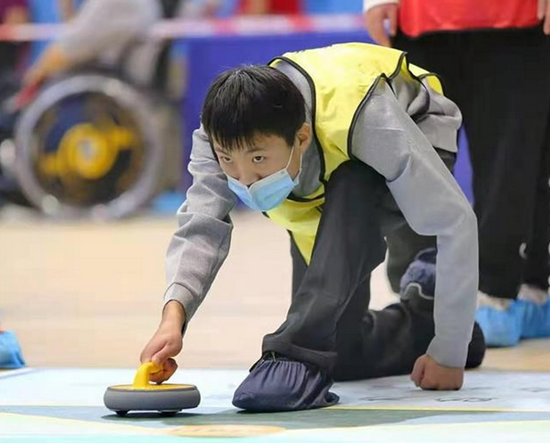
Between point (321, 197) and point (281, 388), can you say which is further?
point (321, 197)

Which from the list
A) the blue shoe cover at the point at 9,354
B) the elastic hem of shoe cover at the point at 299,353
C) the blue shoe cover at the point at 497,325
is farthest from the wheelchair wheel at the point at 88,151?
the elastic hem of shoe cover at the point at 299,353

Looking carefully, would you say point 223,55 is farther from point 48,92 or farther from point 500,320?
point 500,320

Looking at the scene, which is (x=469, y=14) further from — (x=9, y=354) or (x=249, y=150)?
(x=9, y=354)

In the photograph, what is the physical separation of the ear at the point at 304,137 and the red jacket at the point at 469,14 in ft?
2.36

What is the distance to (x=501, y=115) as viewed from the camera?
2.45 meters

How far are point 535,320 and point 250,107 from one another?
113 cm

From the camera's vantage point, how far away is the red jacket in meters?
2.38

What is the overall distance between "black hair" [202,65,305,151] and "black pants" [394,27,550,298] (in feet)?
2.62

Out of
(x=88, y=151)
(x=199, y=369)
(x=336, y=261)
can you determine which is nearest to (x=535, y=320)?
(x=199, y=369)

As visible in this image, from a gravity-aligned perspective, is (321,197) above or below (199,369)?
above

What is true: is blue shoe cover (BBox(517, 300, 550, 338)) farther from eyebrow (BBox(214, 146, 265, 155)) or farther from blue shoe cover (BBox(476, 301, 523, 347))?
eyebrow (BBox(214, 146, 265, 155))

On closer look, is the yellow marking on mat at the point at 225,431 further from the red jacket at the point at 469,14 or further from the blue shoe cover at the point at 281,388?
the red jacket at the point at 469,14

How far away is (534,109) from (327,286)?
834 mm

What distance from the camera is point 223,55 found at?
600 cm
